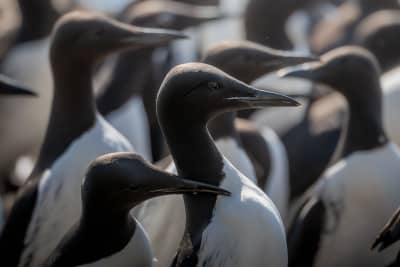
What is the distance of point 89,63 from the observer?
6.42 m

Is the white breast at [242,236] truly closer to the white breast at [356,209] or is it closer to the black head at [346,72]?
the white breast at [356,209]

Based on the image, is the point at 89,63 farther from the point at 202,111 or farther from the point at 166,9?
the point at 166,9

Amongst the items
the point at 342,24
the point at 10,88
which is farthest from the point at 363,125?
the point at 342,24

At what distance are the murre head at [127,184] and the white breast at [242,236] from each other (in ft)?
0.39

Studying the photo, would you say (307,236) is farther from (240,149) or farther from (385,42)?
(385,42)

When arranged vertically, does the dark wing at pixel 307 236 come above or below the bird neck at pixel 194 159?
below

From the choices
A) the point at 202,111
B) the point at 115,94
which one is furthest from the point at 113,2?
the point at 202,111

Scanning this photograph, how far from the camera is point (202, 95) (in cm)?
504

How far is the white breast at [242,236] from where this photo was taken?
493cm

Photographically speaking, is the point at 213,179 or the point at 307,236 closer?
the point at 213,179

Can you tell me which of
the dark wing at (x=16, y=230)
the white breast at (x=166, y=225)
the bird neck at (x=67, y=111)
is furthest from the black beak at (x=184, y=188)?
the bird neck at (x=67, y=111)

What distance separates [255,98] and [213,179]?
36 centimetres

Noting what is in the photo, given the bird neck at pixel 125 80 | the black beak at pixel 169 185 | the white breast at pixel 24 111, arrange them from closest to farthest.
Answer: the black beak at pixel 169 185
the bird neck at pixel 125 80
the white breast at pixel 24 111

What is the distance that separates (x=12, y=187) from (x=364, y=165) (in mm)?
3666
